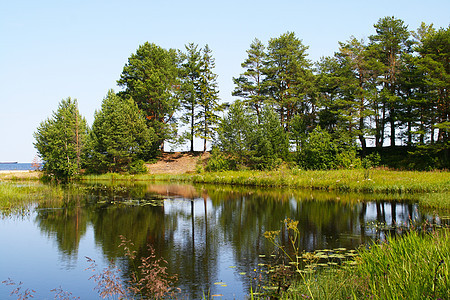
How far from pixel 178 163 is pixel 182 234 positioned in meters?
35.0

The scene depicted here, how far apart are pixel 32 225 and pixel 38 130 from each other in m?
36.0

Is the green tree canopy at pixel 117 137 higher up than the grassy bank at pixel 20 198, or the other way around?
the green tree canopy at pixel 117 137

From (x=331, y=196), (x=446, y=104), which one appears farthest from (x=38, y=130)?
(x=446, y=104)

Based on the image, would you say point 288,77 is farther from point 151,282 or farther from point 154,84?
point 151,282

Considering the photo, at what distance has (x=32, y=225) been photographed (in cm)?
1434

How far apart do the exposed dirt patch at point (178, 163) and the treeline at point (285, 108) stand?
2.00 m

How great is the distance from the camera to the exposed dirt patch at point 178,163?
146ft

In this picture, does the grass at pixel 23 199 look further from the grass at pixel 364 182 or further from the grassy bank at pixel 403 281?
the grassy bank at pixel 403 281

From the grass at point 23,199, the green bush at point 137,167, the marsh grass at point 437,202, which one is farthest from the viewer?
the green bush at point 137,167

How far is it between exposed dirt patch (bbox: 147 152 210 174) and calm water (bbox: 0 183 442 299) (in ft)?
75.3

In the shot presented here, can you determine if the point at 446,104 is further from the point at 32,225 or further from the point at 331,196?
the point at 32,225

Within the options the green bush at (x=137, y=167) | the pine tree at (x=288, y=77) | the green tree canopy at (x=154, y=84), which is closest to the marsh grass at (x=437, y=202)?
the pine tree at (x=288, y=77)

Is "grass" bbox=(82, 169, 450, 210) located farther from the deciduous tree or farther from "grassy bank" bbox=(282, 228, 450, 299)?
the deciduous tree

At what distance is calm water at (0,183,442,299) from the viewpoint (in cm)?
796
